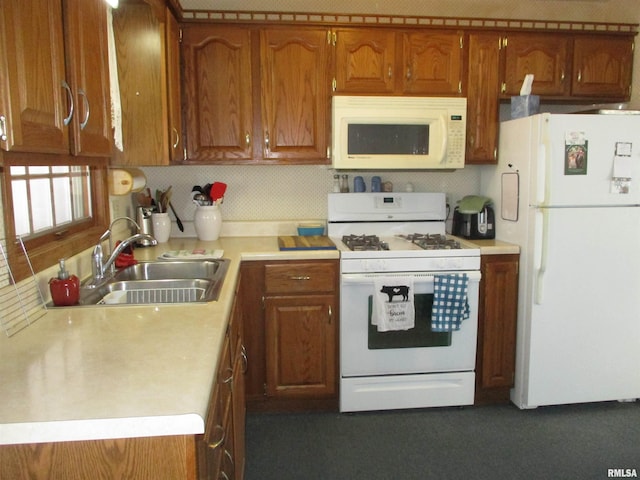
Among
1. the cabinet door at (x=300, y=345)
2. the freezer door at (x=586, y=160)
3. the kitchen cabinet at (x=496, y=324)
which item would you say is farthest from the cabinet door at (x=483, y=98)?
the cabinet door at (x=300, y=345)

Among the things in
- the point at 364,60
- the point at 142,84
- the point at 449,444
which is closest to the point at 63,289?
the point at 142,84

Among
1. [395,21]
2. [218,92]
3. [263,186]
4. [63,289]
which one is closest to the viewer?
[63,289]

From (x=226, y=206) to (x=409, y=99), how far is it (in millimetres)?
1310

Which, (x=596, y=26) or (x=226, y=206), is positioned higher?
(x=596, y=26)

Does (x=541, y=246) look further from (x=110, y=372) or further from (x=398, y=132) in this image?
(x=110, y=372)

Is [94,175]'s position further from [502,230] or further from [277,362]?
[502,230]

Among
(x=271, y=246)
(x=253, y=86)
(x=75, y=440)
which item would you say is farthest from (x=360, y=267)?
(x=75, y=440)

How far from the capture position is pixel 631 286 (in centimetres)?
270

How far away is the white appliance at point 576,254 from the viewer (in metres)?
2.57

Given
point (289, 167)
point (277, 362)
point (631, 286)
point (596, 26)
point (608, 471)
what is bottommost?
point (608, 471)

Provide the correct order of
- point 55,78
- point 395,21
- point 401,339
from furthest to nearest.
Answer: point 395,21 < point 401,339 < point 55,78

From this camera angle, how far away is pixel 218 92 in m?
2.79

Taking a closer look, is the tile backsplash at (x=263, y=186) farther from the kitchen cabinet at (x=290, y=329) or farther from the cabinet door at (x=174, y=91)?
the kitchen cabinet at (x=290, y=329)

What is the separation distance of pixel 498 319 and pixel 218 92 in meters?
2.01
